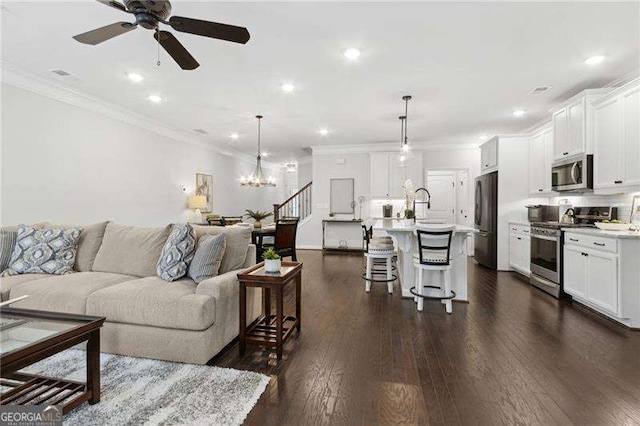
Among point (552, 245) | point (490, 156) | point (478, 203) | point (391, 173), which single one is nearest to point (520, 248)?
point (552, 245)

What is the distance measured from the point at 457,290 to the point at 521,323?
0.83 metres

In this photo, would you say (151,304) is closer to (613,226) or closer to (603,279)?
(603,279)

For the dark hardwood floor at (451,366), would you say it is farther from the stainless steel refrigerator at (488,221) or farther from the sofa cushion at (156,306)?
the stainless steel refrigerator at (488,221)

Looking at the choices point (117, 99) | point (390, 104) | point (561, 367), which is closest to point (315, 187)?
point (390, 104)

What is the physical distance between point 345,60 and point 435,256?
245 centimetres

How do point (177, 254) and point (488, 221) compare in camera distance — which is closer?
point (177, 254)

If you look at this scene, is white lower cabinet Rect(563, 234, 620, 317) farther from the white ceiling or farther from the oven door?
the white ceiling

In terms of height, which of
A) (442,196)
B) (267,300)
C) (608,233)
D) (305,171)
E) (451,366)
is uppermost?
(305,171)

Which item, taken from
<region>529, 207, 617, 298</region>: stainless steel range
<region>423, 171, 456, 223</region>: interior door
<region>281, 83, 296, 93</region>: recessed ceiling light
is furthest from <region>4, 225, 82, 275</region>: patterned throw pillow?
<region>423, 171, 456, 223</region>: interior door

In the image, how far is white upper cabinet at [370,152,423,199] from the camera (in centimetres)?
788

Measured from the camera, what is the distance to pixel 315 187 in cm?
858

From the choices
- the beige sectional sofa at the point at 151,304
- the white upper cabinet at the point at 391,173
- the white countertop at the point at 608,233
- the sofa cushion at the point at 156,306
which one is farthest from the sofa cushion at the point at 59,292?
the white upper cabinet at the point at 391,173

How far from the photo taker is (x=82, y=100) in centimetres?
462

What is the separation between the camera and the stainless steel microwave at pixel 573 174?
3943 mm
